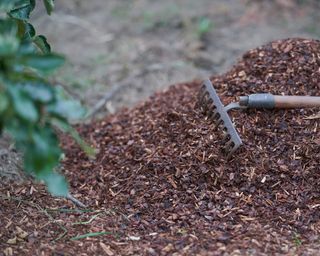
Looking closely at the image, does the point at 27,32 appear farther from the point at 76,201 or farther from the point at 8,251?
the point at 8,251

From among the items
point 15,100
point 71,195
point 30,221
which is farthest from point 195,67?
point 15,100

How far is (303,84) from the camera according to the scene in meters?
2.85

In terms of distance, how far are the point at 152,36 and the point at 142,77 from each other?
72 cm

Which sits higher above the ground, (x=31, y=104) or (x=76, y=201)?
(x=31, y=104)

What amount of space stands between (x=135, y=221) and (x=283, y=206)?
24.1 inches

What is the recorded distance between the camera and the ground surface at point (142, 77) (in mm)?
2285

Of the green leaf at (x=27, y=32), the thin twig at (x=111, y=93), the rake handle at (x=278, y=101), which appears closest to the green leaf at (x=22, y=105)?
the green leaf at (x=27, y=32)

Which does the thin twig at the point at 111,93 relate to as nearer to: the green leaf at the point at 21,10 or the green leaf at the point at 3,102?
the green leaf at the point at 21,10

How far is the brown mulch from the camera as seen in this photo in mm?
2289

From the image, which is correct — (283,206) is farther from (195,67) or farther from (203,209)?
(195,67)

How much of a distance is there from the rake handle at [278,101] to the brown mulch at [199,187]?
52 mm

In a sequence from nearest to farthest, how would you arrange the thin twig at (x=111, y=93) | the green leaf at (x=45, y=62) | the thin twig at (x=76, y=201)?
the green leaf at (x=45, y=62) < the thin twig at (x=76, y=201) < the thin twig at (x=111, y=93)

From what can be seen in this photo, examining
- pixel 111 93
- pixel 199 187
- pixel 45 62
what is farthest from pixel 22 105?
pixel 111 93

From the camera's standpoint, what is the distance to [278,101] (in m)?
2.69
